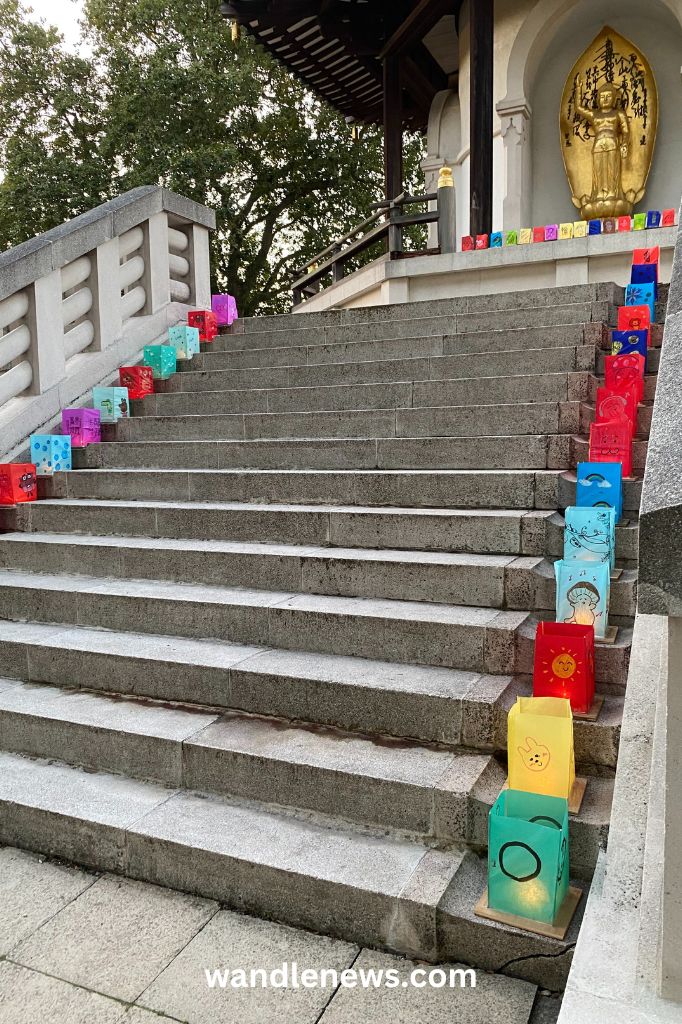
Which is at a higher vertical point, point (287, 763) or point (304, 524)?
point (304, 524)

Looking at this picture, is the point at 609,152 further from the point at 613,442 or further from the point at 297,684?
the point at 297,684

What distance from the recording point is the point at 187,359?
644 cm

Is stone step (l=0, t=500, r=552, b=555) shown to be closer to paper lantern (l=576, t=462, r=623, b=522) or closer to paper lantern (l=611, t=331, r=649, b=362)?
paper lantern (l=576, t=462, r=623, b=522)

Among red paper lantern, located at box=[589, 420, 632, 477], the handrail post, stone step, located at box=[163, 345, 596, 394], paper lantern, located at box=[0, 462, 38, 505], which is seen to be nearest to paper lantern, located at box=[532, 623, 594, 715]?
red paper lantern, located at box=[589, 420, 632, 477]

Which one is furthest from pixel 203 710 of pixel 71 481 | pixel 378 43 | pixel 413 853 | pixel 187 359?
pixel 378 43

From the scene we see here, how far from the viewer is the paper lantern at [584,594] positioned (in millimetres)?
2740

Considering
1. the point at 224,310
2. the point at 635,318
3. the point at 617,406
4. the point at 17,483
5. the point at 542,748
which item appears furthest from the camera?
the point at 224,310

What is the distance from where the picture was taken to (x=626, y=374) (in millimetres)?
4074

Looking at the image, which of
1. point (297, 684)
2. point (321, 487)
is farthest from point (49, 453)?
point (297, 684)

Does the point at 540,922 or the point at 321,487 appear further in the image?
the point at 321,487

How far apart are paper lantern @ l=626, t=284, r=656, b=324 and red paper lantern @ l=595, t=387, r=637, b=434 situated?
5.86ft

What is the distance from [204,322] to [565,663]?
17.5ft

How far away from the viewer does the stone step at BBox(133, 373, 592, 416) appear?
4.64 meters

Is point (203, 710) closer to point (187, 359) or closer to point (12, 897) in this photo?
point (12, 897)
